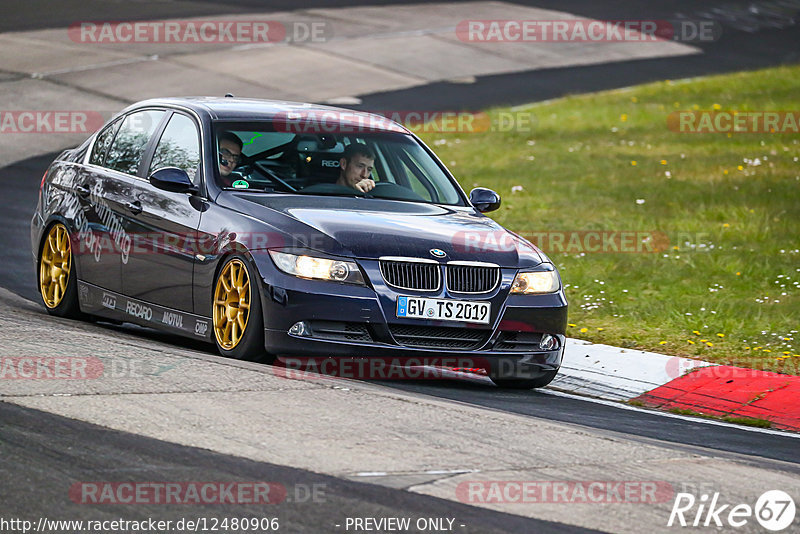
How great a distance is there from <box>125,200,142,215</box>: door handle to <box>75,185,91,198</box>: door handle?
70 centimetres

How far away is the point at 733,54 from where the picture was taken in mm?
32406

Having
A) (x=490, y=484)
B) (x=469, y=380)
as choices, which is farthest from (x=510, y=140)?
(x=490, y=484)

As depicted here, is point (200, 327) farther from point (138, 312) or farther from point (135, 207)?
point (135, 207)

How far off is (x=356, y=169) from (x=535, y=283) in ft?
4.95

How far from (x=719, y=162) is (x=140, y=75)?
1052cm

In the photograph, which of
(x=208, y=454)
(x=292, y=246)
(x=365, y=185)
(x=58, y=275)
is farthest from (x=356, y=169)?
(x=208, y=454)

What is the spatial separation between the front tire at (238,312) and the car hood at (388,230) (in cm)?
35

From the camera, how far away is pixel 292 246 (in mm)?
8047

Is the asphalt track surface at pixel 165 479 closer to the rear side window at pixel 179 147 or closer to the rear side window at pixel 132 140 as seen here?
the rear side window at pixel 179 147

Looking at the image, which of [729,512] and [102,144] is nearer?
[729,512]

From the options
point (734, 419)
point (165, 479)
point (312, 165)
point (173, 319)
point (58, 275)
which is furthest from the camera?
point (58, 275)

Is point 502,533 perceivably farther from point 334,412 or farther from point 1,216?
point 1,216

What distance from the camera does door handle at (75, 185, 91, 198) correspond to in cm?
991

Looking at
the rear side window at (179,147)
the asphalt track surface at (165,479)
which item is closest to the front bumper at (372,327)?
the rear side window at (179,147)
